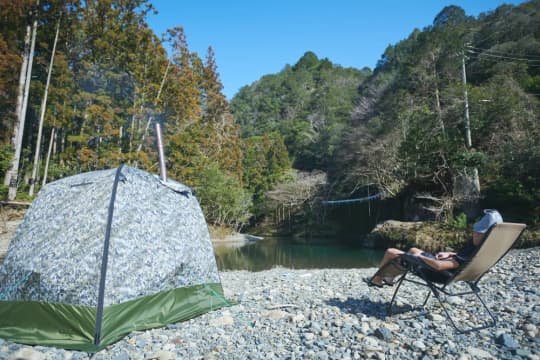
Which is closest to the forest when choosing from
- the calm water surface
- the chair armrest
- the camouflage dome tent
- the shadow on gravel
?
the calm water surface

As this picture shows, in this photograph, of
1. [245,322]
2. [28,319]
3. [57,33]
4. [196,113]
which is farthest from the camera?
[196,113]

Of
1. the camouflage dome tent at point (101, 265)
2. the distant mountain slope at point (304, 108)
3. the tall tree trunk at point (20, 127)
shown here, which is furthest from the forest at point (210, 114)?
the camouflage dome tent at point (101, 265)

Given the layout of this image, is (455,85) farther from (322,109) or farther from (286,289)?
(322,109)

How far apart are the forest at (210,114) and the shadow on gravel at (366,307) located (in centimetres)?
1081

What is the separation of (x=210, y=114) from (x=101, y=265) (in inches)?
826

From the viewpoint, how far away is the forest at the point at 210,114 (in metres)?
15.3

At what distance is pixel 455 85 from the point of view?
59.3ft

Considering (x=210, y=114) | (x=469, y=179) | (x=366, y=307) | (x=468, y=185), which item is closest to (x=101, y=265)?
(x=366, y=307)

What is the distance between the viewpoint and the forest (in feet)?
50.1

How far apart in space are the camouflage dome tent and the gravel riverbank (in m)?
0.20

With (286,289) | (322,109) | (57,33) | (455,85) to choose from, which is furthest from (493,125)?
(322,109)

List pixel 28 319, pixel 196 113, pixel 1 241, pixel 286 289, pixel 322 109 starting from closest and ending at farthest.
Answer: pixel 28 319, pixel 286 289, pixel 1 241, pixel 196 113, pixel 322 109

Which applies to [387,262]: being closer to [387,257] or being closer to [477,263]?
[387,257]

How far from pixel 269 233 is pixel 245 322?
30598 mm
